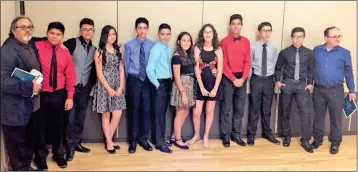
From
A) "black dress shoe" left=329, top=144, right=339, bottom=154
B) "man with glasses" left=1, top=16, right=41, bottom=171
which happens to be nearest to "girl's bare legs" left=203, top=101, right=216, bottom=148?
"black dress shoe" left=329, top=144, right=339, bottom=154

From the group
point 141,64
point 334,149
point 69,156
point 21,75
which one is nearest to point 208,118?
point 141,64

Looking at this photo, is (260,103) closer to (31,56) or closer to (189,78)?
(189,78)

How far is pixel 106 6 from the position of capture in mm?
→ 4535

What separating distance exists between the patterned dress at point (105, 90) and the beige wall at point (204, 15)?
528 mm

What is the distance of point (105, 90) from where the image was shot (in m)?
4.16

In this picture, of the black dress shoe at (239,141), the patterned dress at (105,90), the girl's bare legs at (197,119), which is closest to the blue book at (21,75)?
the patterned dress at (105,90)

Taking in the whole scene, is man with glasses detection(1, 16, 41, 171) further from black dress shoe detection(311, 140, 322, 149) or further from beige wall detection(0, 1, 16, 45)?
black dress shoe detection(311, 140, 322, 149)

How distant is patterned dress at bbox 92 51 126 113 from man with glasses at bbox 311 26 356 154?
2.37m

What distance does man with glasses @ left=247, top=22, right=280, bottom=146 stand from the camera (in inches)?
182

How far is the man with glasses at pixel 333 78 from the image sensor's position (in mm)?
4465

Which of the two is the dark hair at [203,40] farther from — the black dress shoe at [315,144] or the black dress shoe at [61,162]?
the black dress shoe at [61,162]

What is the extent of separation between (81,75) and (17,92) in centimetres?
103

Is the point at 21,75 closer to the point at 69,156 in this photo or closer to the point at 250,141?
the point at 69,156

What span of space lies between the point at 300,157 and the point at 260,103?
82 cm
